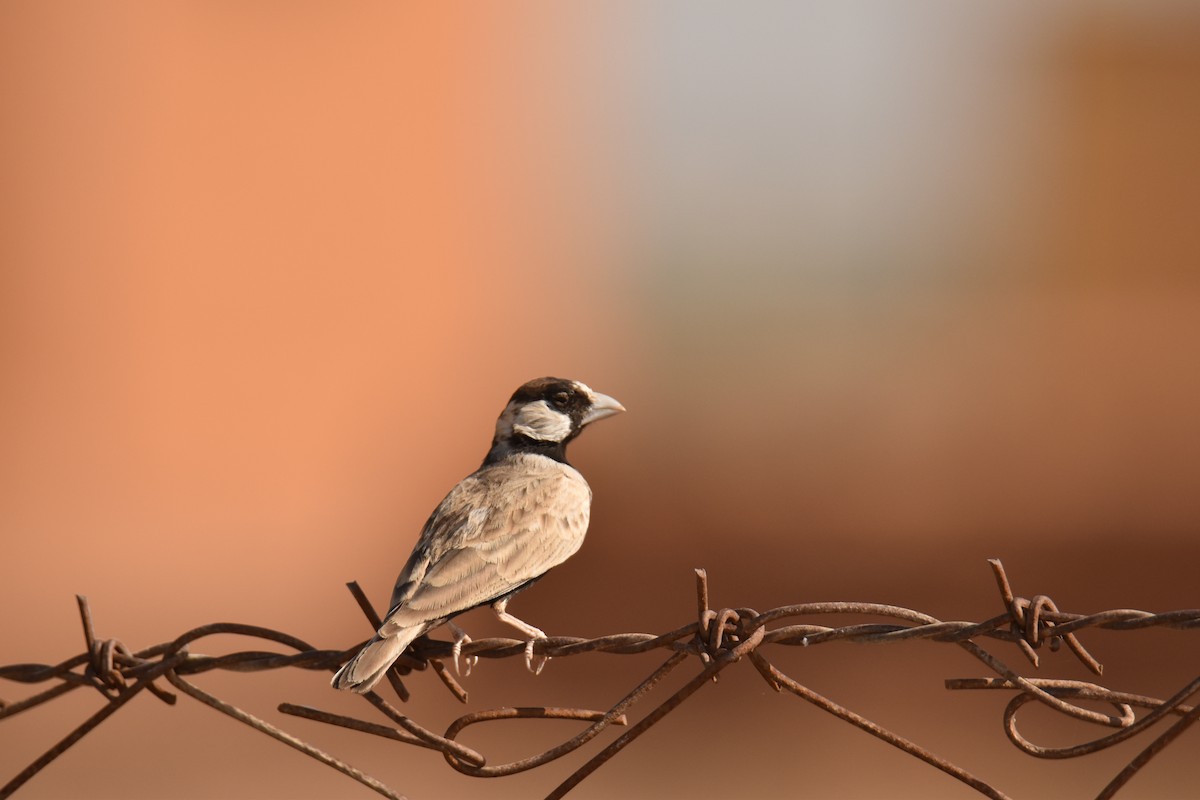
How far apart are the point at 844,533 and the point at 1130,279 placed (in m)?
5.45

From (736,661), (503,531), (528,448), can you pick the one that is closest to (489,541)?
(503,531)

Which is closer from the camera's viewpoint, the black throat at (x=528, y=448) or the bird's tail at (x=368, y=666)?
the bird's tail at (x=368, y=666)

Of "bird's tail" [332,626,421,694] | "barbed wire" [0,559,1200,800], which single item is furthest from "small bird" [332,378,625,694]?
"barbed wire" [0,559,1200,800]

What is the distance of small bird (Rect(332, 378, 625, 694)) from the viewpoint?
4.22 metres

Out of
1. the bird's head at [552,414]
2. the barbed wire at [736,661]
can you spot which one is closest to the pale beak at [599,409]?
the bird's head at [552,414]

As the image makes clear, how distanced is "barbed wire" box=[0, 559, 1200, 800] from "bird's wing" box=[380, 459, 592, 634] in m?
0.87

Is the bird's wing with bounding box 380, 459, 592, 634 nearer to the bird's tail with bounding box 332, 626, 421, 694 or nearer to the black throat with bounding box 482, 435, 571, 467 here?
the bird's tail with bounding box 332, 626, 421, 694

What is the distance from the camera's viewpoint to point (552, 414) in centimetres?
634

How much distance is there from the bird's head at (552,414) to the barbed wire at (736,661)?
9.23 ft

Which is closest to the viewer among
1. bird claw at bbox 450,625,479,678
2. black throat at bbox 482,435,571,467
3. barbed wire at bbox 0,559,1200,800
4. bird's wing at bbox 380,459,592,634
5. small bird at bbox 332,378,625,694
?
barbed wire at bbox 0,559,1200,800

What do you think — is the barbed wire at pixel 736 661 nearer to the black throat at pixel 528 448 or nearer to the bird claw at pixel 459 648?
the bird claw at pixel 459 648

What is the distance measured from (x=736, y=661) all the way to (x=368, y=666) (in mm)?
1164

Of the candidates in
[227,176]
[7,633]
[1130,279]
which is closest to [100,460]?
[7,633]

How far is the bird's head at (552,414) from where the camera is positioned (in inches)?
249
